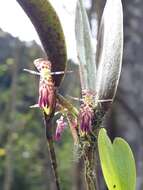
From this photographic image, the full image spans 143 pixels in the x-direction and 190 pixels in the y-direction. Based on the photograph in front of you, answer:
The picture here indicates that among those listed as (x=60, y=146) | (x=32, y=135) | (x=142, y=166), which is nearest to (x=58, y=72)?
(x=142, y=166)

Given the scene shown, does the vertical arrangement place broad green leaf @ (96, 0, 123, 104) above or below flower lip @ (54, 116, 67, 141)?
above

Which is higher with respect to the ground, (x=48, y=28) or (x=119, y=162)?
(x=48, y=28)

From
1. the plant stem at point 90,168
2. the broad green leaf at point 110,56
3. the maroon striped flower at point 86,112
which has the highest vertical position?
the broad green leaf at point 110,56

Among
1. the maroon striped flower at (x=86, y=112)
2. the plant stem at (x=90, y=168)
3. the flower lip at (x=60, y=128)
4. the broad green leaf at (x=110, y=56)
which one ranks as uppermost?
the broad green leaf at (x=110, y=56)

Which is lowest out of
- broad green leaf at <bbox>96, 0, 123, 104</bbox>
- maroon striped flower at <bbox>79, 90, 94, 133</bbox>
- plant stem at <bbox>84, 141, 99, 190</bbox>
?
plant stem at <bbox>84, 141, 99, 190</bbox>

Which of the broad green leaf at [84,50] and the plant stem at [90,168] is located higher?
the broad green leaf at [84,50]

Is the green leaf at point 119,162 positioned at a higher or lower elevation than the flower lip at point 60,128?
lower
